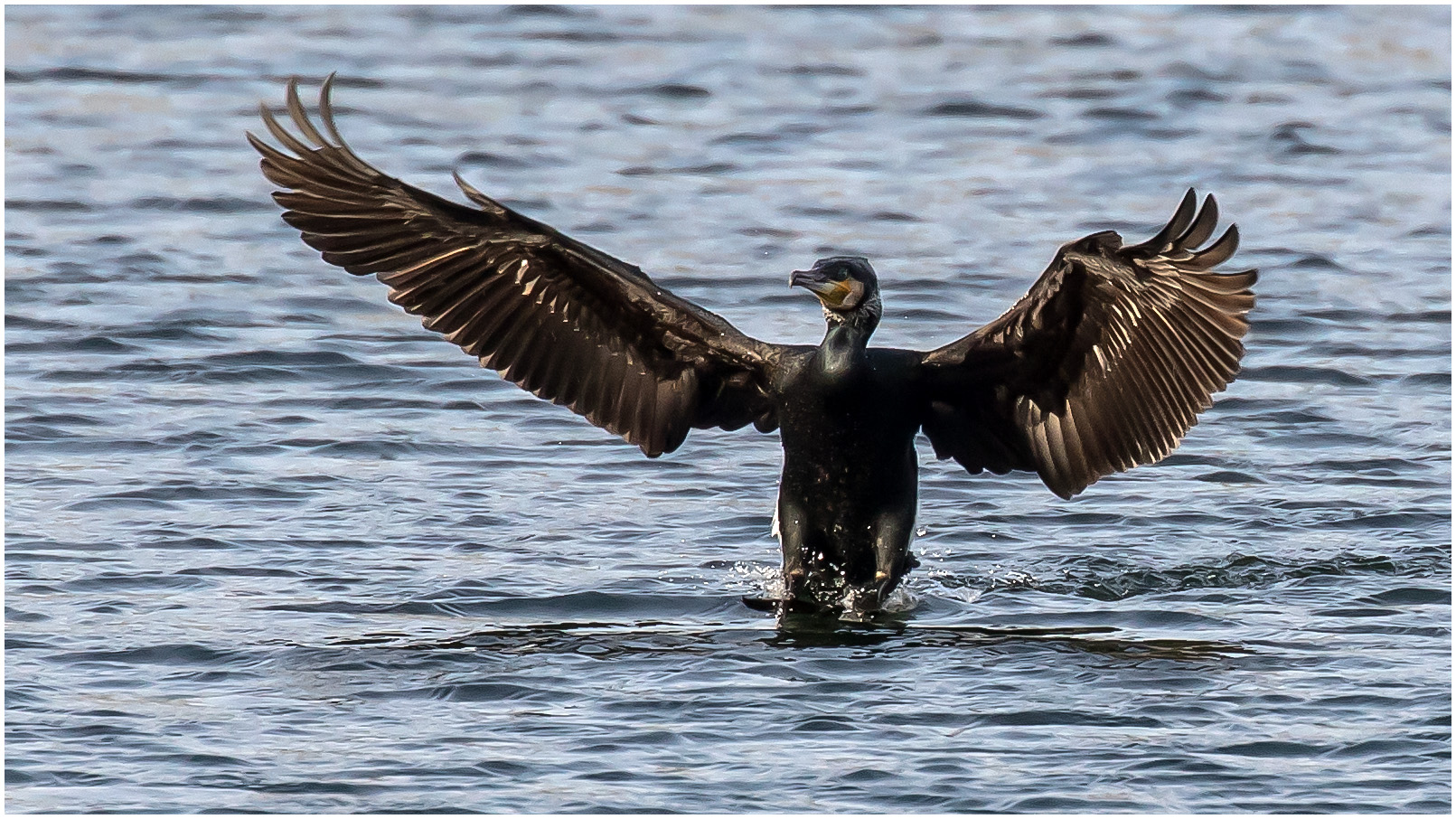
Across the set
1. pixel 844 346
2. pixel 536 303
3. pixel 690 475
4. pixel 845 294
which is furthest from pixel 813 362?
pixel 690 475

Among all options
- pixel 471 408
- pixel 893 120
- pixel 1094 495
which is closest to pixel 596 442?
pixel 471 408

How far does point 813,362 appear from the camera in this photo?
7.60 m

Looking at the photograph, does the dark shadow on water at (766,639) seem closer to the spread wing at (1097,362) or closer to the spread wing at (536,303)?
the spread wing at (1097,362)

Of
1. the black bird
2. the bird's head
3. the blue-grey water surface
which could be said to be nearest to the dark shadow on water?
A: the blue-grey water surface

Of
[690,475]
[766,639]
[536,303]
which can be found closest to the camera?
[766,639]

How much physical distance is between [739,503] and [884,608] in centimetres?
129

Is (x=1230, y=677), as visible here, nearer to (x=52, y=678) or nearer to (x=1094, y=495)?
(x=1094, y=495)

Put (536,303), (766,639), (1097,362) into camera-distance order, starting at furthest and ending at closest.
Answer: (536,303) < (1097,362) < (766,639)

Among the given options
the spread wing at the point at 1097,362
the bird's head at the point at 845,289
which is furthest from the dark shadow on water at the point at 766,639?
the bird's head at the point at 845,289

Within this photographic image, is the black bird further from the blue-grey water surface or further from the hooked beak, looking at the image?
the blue-grey water surface

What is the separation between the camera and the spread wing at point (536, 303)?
7.71m

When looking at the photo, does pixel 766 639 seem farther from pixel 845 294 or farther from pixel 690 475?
pixel 690 475

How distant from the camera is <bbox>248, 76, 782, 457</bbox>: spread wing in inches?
304

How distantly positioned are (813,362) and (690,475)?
6.15 feet
